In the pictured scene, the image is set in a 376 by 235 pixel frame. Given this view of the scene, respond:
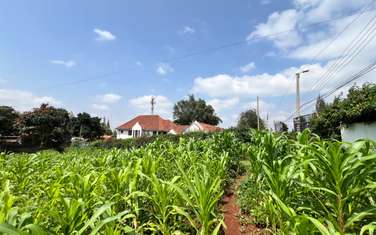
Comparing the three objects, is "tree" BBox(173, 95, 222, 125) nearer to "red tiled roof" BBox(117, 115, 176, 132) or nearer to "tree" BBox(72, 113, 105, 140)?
"red tiled roof" BBox(117, 115, 176, 132)

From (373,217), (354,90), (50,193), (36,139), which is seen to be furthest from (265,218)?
(36,139)

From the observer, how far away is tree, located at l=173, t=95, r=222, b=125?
223 feet

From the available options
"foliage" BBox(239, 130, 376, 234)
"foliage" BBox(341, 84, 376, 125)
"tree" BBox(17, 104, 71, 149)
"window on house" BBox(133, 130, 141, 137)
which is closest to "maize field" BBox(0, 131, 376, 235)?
"foliage" BBox(239, 130, 376, 234)

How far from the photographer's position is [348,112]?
13172mm

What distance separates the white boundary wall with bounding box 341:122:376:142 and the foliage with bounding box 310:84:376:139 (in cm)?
19

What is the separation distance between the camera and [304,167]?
3.02 m

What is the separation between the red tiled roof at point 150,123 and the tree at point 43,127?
47.1ft

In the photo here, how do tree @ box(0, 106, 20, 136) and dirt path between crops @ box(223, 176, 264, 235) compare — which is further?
tree @ box(0, 106, 20, 136)

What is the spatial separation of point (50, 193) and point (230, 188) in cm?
446

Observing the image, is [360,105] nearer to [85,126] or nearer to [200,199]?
[200,199]

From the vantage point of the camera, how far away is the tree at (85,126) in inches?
1954

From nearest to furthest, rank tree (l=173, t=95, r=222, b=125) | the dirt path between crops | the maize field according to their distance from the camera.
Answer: the maize field
the dirt path between crops
tree (l=173, t=95, r=222, b=125)

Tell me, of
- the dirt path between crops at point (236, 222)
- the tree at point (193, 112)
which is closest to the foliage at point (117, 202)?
the dirt path between crops at point (236, 222)

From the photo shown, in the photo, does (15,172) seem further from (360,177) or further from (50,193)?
(360,177)
